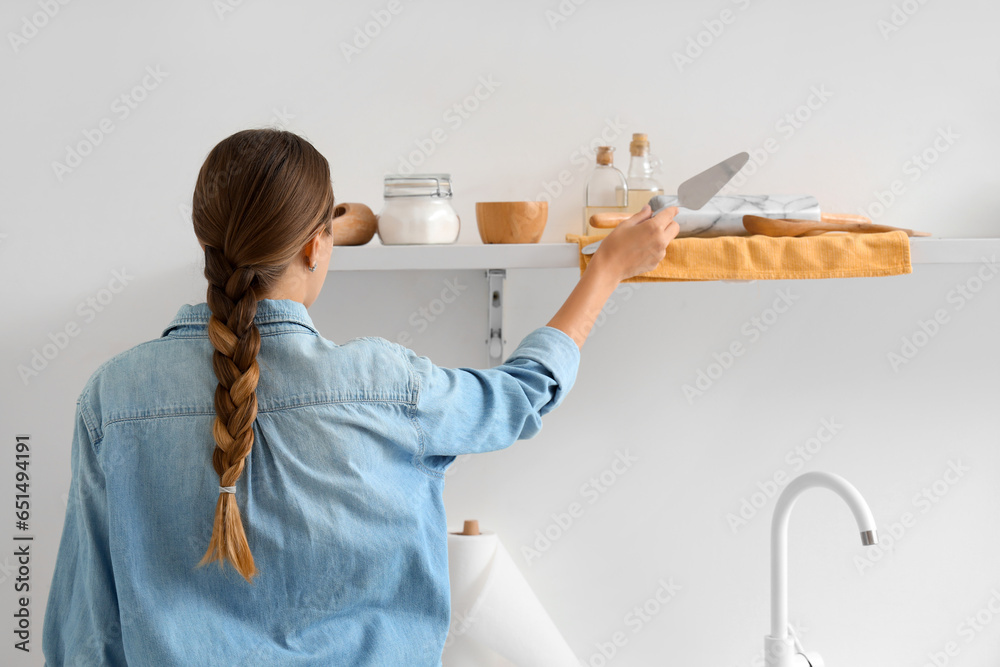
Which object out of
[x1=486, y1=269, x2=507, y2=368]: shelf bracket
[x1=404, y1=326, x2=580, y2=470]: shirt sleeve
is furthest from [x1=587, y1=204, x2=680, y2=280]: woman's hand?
[x1=486, y1=269, x2=507, y2=368]: shelf bracket

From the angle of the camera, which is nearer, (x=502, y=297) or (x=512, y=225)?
(x=512, y=225)

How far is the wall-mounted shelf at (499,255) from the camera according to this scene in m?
0.92

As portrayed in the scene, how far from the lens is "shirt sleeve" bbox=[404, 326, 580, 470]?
0.68 metres

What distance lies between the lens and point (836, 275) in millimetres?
912

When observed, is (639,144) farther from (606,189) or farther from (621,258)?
(621,258)

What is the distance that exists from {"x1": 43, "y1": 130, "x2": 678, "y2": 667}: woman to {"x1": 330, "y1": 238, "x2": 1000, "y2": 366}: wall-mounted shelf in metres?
0.25

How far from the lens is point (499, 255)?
0.94 m

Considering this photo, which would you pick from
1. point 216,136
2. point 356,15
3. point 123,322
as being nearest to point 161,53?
point 216,136

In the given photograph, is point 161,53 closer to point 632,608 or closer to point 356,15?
point 356,15

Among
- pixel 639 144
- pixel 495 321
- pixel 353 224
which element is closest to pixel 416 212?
pixel 353 224

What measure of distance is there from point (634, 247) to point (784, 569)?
492 millimetres

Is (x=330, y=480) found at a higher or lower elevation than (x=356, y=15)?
lower

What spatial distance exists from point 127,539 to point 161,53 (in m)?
0.77

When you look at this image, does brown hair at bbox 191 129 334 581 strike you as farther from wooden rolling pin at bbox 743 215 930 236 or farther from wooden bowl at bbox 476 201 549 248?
wooden rolling pin at bbox 743 215 930 236
